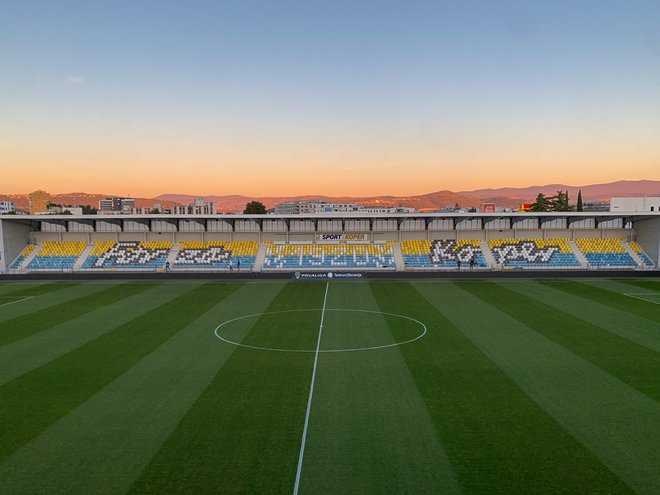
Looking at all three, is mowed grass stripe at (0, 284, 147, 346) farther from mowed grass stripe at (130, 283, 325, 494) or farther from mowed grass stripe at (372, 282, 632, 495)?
mowed grass stripe at (372, 282, 632, 495)

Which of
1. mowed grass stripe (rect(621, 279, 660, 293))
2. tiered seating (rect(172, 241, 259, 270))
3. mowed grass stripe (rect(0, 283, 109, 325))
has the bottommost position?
mowed grass stripe (rect(0, 283, 109, 325))

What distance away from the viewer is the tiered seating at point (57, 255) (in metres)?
46.2

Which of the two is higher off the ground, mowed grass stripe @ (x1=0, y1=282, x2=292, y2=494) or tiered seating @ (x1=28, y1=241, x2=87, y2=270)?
tiered seating @ (x1=28, y1=241, x2=87, y2=270)

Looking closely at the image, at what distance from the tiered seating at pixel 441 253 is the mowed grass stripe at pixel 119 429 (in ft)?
98.9

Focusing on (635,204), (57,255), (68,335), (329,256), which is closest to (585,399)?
(68,335)

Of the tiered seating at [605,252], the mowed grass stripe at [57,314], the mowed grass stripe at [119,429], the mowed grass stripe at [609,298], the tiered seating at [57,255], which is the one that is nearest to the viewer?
the mowed grass stripe at [119,429]

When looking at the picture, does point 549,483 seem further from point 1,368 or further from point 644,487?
point 1,368

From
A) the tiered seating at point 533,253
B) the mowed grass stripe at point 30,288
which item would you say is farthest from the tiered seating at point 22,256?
the tiered seating at point 533,253

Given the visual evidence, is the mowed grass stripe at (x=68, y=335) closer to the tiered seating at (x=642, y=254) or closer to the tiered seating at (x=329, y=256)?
the tiered seating at (x=329, y=256)

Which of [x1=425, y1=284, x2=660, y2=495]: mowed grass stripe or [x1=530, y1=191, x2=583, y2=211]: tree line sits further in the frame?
[x1=530, y1=191, x2=583, y2=211]: tree line

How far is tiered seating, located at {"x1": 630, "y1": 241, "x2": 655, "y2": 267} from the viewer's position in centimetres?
4491

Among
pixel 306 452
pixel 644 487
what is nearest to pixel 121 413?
pixel 306 452

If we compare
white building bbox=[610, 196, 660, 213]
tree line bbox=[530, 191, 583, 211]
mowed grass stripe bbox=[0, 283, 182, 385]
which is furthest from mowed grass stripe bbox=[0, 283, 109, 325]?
tree line bbox=[530, 191, 583, 211]

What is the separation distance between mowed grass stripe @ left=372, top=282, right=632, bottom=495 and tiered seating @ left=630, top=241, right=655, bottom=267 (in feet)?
118
